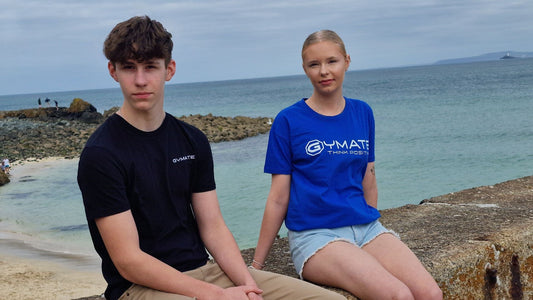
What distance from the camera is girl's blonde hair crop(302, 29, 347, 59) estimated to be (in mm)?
2938

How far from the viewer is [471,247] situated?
2869 mm

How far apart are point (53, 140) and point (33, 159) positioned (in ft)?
17.3

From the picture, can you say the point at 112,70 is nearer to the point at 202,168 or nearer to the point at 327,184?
the point at 202,168

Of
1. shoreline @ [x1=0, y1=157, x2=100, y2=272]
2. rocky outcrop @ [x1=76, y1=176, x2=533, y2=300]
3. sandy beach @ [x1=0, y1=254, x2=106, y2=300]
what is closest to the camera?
rocky outcrop @ [x1=76, y1=176, x2=533, y2=300]

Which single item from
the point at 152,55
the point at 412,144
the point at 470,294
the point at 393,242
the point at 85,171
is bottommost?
the point at 412,144

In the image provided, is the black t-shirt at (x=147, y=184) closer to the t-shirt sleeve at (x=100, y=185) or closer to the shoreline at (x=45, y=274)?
the t-shirt sleeve at (x=100, y=185)

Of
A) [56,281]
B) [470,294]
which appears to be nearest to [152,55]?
[470,294]

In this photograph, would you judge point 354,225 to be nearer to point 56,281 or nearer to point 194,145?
point 194,145

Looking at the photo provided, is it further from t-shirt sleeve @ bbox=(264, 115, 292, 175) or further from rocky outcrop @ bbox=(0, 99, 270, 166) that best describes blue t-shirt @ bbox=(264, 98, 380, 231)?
rocky outcrop @ bbox=(0, 99, 270, 166)

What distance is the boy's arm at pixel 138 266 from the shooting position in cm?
210

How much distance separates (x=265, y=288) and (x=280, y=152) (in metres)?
0.80

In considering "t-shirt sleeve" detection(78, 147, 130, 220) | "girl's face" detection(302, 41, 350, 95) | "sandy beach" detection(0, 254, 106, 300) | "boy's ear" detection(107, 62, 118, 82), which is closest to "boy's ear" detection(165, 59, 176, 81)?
"boy's ear" detection(107, 62, 118, 82)

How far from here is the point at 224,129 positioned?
29.6 metres

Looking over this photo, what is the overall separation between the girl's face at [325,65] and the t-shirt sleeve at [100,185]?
4.08ft
